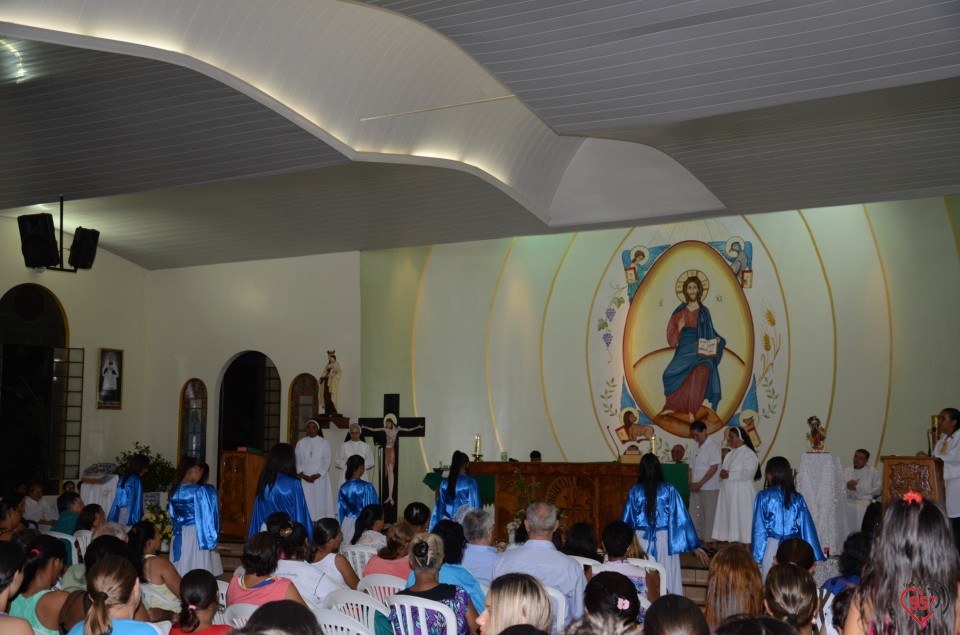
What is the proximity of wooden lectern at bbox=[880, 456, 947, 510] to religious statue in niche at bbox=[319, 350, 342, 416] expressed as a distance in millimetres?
8191

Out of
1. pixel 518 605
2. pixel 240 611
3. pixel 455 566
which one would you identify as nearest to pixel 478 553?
pixel 455 566

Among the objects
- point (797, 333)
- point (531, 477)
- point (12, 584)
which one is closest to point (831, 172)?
point (797, 333)

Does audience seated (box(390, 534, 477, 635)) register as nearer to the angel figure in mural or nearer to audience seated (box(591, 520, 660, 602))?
audience seated (box(591, 520, 660, 602))

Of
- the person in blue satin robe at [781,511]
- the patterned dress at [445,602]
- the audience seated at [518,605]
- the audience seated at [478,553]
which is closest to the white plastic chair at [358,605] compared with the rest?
the patterned dress at [445,602]

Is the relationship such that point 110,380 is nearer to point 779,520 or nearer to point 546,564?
point 779,520

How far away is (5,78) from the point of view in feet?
31.3

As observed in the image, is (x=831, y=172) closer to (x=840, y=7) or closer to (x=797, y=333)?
(x=797, y=333)

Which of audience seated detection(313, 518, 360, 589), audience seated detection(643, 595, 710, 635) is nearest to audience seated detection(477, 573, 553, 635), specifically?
audience seated detection(643, 595, 710, 635)

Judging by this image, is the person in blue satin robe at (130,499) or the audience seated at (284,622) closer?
the audience seated at (284,622)

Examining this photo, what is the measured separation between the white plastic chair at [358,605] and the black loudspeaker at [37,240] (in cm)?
883

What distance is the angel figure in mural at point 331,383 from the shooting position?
14.9 m

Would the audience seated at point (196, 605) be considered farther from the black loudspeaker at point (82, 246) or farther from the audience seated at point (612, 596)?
the black loudspeaker at point (82, 246)

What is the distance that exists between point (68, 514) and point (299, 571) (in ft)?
16.8

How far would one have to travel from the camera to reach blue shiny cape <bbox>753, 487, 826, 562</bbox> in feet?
25.1
